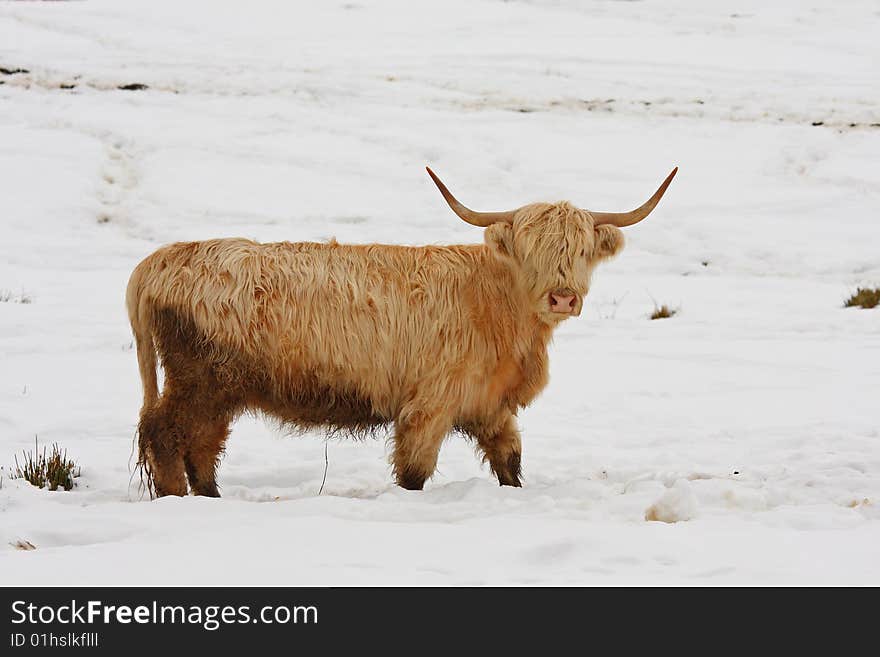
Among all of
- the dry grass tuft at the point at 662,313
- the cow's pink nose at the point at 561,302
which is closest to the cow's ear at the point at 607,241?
the cow's pink nose at the point at 561,302

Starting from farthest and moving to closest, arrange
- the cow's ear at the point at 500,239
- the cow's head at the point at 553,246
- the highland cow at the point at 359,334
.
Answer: the cow's ear at the point at 500,239, the cow's head at the point at 553,246, the highland cow at the point at 359,334

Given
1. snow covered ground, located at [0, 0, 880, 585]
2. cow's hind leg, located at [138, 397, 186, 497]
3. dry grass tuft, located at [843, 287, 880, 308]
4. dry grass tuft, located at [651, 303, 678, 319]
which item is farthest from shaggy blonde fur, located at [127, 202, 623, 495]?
dry grass tuft, located at [843, 287, 880, 308]

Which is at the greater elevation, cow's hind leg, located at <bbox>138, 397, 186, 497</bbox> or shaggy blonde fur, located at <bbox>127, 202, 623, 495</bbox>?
shaggy blonde fur, located at <bbox>127, 202, 623, 495</bbox>

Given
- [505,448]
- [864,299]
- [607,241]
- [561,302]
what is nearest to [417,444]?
[505,448]

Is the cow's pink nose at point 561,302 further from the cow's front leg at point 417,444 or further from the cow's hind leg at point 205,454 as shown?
the cow's hind leg at point 205,454

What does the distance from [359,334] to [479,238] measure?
6.28 meters

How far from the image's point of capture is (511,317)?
4.35 meters

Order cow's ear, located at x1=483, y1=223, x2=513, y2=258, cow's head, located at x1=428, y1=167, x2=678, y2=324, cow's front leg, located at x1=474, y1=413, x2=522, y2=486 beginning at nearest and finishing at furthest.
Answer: cow's head, located at x1=428, y1=167, x2=678, y2=324 → cow's ear, located at x1=483, y1=223, x2=513, y2=258 → cow's front leg, located at x1=474, y1=413, x2=522, y2=486

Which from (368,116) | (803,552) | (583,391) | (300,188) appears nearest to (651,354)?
(583,391)

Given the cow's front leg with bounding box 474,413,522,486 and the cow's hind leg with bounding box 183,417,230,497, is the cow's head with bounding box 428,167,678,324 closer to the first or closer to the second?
the cow's front leg with bounding box 474,413,522,486

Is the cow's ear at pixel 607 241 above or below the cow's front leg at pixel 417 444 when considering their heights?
above

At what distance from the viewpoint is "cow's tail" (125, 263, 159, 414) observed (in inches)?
163

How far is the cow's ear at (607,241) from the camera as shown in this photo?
4359 mm

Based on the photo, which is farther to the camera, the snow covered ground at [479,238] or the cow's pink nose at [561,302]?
the cow's pink nose at [561,302]
